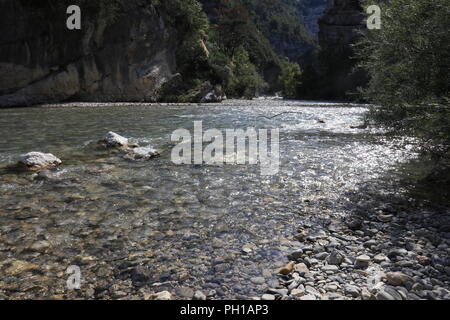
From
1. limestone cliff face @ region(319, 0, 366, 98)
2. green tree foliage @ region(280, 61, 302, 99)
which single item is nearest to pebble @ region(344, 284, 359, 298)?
limestone cliff face @ region(319, 0, 366, 98)

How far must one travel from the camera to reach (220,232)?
5.47 metres

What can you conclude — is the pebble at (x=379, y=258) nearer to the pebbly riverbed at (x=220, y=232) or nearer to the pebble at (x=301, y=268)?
the pebbly riverbed at (x=220, y=232)

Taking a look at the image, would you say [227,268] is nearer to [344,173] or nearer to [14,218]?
[14,218]

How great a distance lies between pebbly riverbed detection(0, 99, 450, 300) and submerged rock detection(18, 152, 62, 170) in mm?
414

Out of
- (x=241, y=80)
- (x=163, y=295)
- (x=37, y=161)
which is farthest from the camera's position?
(x=241, y=80)

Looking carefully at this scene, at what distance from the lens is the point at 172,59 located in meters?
44.8

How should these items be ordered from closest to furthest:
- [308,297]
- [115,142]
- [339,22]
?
[308,297] < [115,142] < [339,22]

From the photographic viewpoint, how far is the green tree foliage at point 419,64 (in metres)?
6.18

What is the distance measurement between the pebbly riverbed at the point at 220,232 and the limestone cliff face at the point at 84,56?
28.0m

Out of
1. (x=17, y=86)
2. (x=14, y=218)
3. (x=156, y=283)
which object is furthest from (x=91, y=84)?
(x=156, y=283)

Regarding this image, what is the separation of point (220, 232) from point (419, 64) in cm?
531

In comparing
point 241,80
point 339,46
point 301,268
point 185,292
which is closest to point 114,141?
point 185,292

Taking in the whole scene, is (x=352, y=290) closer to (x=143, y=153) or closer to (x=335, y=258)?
(x=335, y=258)
